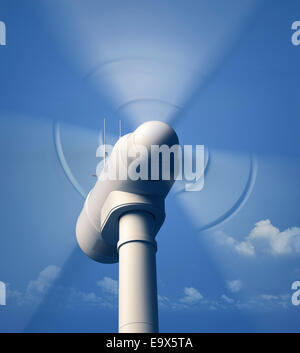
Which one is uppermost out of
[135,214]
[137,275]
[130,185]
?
[130,185]

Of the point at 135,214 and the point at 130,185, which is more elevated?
the point at 130,185

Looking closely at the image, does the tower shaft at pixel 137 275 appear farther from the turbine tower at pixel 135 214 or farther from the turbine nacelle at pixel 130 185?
the turbine nacelle at pixel 130 185

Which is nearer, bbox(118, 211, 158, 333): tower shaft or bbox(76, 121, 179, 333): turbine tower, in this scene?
bbox(118, 211, 158, 333): tower shaft

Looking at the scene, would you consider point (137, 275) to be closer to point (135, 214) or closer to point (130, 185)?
point (135, 214)

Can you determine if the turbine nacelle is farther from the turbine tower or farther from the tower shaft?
the tower shaft

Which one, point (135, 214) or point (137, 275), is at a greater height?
point (135, 214)

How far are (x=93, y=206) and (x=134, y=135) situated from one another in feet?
9.13

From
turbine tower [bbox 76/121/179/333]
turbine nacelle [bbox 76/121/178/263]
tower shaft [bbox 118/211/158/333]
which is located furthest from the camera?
turbine nacelle [bbox 76/121/178/263]

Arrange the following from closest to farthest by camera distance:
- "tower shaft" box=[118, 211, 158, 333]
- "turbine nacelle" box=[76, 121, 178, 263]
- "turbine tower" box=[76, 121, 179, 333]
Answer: "tower shaft" box=[118, 211, 158, 333] < "turbine tower" box=[76, 121, 179, 333] < "turbine nacelle" box=[76, 121, 178, 263]

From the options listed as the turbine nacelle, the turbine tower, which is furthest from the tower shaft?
the turbine nacelle

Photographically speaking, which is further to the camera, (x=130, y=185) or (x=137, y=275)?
(x=130, y=185)

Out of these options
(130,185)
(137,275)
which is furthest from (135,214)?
(137,275)

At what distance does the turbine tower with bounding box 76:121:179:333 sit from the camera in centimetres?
1238

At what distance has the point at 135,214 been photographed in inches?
539
